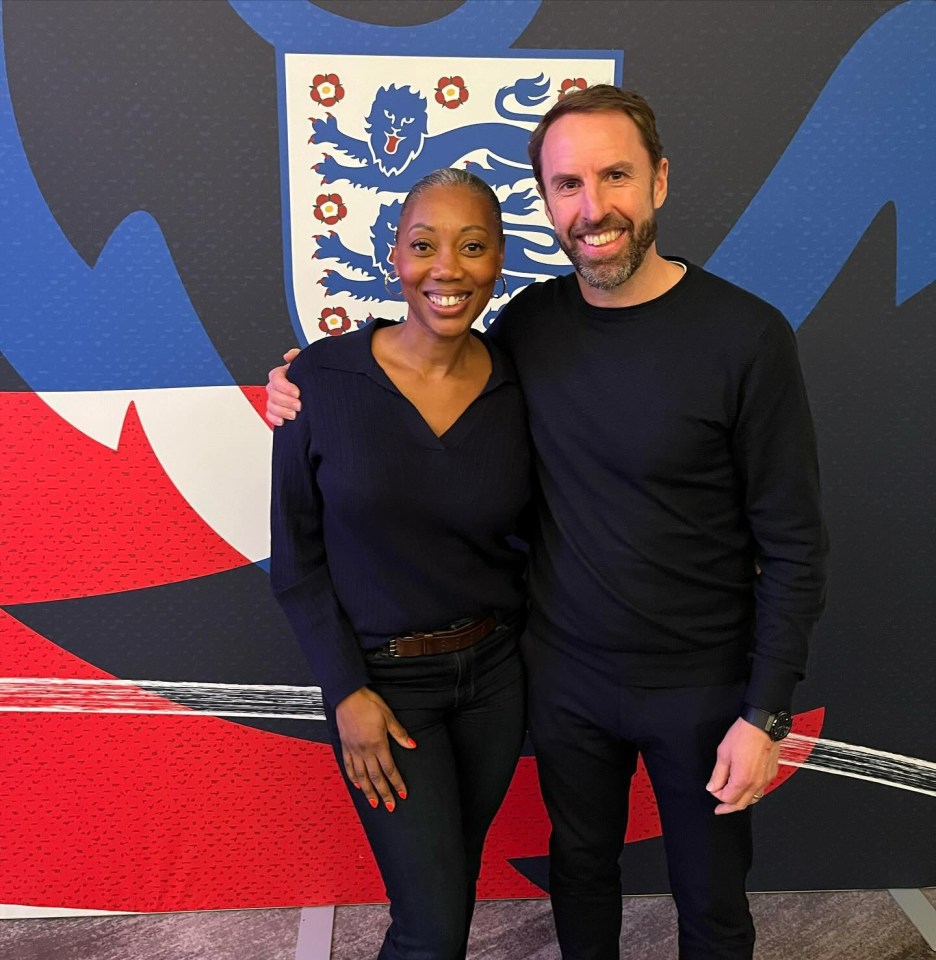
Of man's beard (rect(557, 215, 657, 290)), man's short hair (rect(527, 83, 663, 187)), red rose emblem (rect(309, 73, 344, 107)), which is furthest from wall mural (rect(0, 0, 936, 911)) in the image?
man's beard (rect(557, 215, 657, 290))

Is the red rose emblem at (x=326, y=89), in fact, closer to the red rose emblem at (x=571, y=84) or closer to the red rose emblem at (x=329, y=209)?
the red rose emblem at (x=329, y=209)

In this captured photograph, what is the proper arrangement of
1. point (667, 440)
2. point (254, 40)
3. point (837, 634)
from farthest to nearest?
point (837, 634), point (254, 40), point (667, 440)

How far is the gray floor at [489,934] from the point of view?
2.13m

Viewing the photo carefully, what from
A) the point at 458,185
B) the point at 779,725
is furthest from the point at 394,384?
the point at 779,725

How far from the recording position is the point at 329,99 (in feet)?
6.22

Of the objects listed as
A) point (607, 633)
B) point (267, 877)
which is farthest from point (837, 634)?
point (267, 877)

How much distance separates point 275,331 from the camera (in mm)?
2004

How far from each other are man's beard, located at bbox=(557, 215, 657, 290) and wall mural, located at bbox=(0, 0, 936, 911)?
2.05 ft

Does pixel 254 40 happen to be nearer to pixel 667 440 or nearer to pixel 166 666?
pixel 667 440

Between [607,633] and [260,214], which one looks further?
[260,214]

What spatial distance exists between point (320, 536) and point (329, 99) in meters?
1.02

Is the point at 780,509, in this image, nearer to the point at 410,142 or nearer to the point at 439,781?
the point at 439,781

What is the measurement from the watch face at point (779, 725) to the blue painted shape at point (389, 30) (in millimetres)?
1491

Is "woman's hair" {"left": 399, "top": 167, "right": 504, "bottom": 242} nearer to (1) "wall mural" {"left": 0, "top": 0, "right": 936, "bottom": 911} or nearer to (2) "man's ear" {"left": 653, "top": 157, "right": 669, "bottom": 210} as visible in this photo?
(2) "man's ear" {"left": 653, "top": 157, "right": 669, "bottom": 210}
